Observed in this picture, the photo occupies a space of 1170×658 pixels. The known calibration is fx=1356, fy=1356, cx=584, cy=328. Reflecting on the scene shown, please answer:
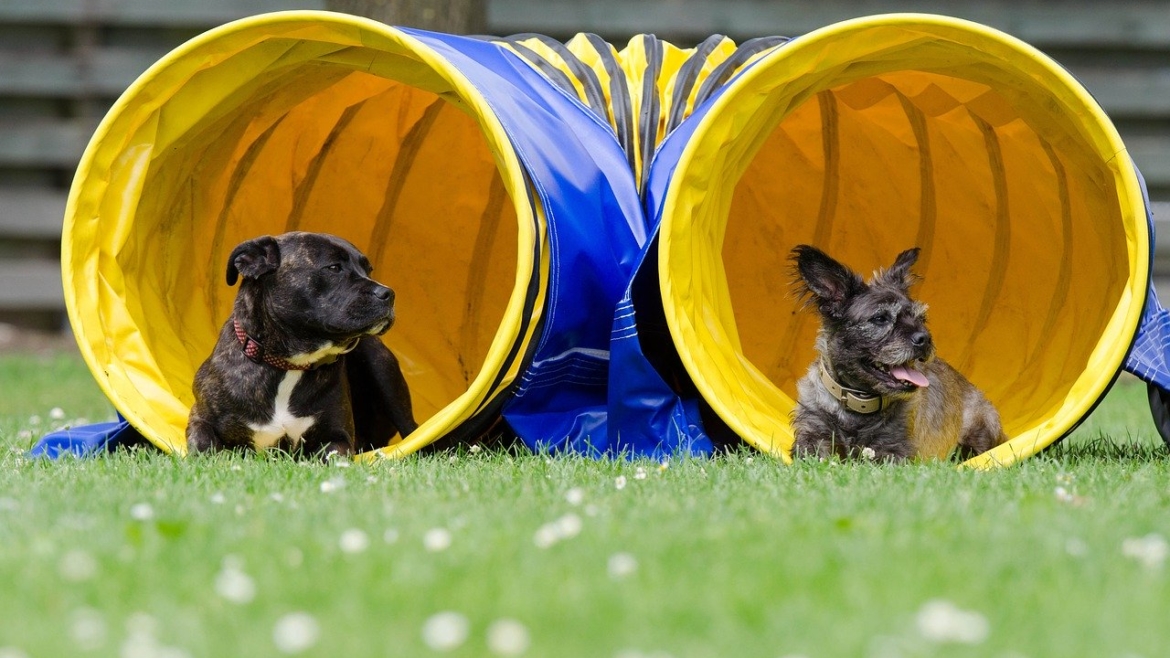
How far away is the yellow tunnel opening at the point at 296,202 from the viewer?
496 centimetres

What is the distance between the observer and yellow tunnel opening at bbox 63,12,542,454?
195 inches

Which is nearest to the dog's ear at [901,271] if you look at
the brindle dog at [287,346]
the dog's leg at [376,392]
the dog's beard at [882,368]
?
the dog's beard at [882,368]

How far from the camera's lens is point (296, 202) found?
6410 millimetres

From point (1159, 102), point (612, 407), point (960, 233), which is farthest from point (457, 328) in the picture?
point (1159, 102)

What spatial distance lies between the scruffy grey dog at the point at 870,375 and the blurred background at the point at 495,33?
4.87 metres

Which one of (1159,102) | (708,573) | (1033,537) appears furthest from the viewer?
(1159,102)

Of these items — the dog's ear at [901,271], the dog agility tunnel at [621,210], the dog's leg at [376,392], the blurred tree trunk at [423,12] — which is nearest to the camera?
the dog agility tunnel at [621,210]

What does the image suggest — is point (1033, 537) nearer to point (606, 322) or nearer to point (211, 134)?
point (606, 322)

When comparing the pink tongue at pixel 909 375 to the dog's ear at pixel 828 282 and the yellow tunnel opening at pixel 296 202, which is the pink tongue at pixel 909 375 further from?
the yellow tunnel opening at pixel 296 202

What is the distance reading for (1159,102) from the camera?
9398 millimetres

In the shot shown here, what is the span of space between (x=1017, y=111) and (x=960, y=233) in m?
1.18

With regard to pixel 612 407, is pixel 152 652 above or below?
above

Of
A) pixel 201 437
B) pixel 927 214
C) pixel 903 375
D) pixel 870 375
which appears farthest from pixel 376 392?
pixel 927 214

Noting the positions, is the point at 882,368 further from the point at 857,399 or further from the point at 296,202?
the point at 296,202
